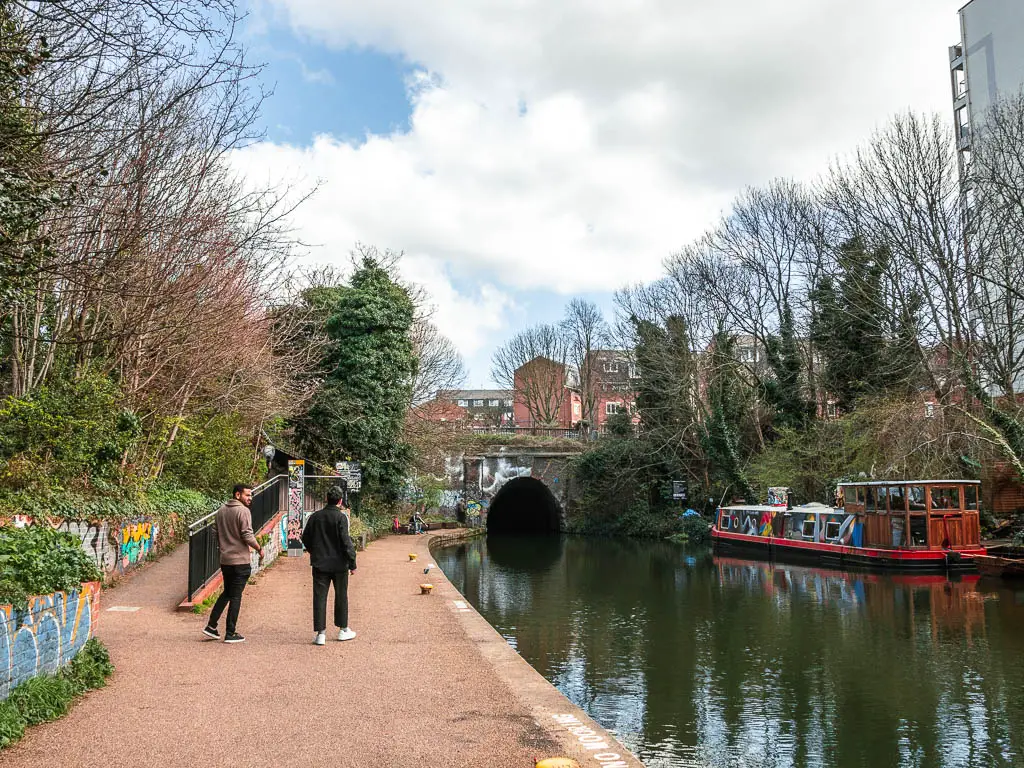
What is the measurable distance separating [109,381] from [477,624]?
22.1 ft

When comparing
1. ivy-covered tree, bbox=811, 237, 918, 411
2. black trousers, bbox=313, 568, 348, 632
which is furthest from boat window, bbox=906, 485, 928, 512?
black trousers, bbox=313, 568, 348, 632

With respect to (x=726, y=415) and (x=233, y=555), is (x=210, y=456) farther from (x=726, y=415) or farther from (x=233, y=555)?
(x=726, y=415)

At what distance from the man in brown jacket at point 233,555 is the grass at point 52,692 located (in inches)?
59.4

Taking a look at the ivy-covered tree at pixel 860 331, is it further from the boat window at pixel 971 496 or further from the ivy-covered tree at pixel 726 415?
the boat window at pixel 971 496

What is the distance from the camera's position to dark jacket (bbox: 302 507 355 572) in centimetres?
811

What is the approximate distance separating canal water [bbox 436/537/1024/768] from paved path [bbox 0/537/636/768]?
1556 mm

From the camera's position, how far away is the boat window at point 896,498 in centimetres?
2020

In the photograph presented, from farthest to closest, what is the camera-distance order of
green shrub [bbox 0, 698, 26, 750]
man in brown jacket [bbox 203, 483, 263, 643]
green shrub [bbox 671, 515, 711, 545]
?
green shrub [bbox 671, 515, 711, 545]
man in brown jacket [bbox 203, 483, 263, 643]
green shrub [bbox 0, 698, 26, 750]

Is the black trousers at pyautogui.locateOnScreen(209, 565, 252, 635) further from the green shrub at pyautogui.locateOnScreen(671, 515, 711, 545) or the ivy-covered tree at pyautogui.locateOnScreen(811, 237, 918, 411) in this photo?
the green shrub at pyautogui.locateOnScreen(671, 515, 711, 545)

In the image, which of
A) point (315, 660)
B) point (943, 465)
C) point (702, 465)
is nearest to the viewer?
point (315, 660)

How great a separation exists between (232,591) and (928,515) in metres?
16.9

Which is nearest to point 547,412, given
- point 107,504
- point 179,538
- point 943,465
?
point 943,465

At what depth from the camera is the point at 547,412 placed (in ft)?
177

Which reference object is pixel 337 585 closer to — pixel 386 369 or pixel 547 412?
pixel 386 369
